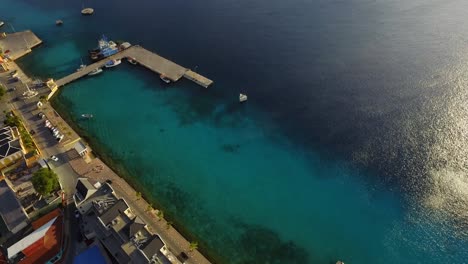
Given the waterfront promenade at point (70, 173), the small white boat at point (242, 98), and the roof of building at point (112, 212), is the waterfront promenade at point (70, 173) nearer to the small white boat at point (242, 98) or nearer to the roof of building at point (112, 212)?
the roof of building at point (112, 212)

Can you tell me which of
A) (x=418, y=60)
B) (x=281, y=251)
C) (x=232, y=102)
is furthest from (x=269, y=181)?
(x=418, y=60)

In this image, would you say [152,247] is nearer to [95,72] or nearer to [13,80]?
[95,72]

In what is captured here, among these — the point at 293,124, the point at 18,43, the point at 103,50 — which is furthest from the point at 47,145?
the point at 18,43

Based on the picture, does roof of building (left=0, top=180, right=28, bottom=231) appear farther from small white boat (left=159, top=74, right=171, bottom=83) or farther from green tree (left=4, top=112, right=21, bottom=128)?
small white boat (left=159, top=74, right=171, bottom=83)

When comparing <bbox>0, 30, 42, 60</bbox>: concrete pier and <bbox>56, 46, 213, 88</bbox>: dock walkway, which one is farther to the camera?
<bbox>0, 30, 42, 60</bbox>: concrete pier

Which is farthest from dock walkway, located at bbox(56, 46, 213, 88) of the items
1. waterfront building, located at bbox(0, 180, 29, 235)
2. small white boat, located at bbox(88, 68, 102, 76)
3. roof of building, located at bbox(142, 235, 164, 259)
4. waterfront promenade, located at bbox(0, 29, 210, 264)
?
roof of building, located at bbox(142, 235, 164, 259)

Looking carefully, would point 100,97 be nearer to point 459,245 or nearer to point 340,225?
point 340,225
